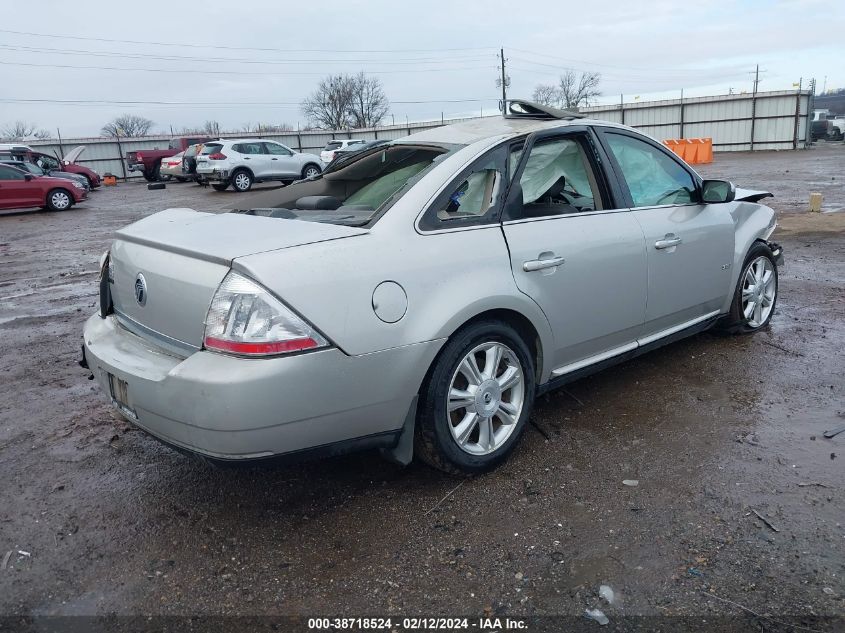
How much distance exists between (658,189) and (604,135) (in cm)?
54

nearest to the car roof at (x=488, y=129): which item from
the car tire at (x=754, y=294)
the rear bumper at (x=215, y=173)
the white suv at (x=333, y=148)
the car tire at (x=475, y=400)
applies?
the car tire at (x=475, y=400)

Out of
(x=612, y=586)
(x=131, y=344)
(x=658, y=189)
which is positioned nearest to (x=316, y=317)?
(x=131, y=344)

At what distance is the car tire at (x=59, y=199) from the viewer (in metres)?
19.5

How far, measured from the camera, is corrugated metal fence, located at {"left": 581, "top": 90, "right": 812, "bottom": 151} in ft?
121

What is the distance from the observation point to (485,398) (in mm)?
3197

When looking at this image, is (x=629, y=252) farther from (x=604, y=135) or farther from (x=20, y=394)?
(x=20, y=394)

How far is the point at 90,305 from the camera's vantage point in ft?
24.0

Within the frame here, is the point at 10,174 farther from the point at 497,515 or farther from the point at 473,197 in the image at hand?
the point at 497,515

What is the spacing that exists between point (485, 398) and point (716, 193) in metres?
2.38

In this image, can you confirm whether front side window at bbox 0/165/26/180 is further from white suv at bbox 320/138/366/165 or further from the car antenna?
the car antenna

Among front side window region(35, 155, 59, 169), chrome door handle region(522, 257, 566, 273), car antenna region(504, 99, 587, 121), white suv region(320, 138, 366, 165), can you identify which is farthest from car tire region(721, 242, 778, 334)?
front side window region(35, 155, 59, 169)

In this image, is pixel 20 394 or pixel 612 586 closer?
pixel 612 586

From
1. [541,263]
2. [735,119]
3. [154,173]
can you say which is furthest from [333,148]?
[541,263]

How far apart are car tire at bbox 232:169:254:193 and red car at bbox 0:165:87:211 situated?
211 inches
